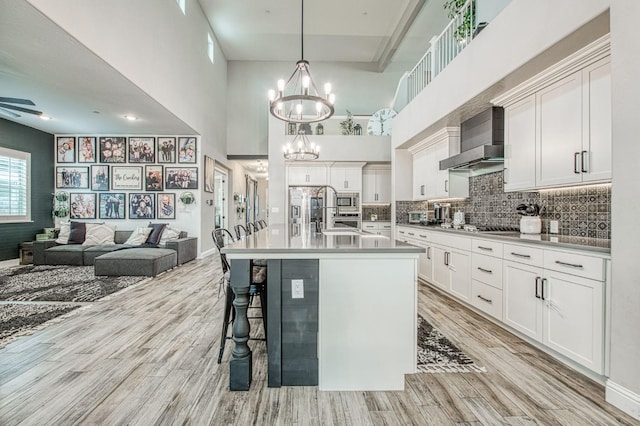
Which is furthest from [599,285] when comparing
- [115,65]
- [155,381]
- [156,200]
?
[156,200]

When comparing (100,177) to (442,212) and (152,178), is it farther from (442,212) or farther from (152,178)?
(442,212)

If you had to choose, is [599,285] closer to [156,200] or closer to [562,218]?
[562,218]

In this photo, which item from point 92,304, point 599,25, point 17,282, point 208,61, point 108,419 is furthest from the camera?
point 208,61

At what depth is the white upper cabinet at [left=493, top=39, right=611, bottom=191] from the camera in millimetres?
2240

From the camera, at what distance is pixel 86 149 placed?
6727mm

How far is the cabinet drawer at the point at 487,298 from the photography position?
9.47 feet

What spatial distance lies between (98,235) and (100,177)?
1343mm

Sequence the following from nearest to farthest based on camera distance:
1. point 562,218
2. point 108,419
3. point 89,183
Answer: point 108,419 → point 562,218 → point 89,183

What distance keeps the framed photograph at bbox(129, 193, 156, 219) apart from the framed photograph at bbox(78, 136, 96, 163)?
4.00 ft

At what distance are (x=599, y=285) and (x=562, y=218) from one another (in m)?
1.23

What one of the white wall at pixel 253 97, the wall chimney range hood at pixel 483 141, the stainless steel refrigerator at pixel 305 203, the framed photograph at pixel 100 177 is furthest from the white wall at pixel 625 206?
the framed photograph at pixel 100 177

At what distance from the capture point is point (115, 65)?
3.69m

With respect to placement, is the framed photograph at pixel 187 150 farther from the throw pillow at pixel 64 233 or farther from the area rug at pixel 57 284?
the area rug at pixel 57 284

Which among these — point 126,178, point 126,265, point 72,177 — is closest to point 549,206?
point 126,265
